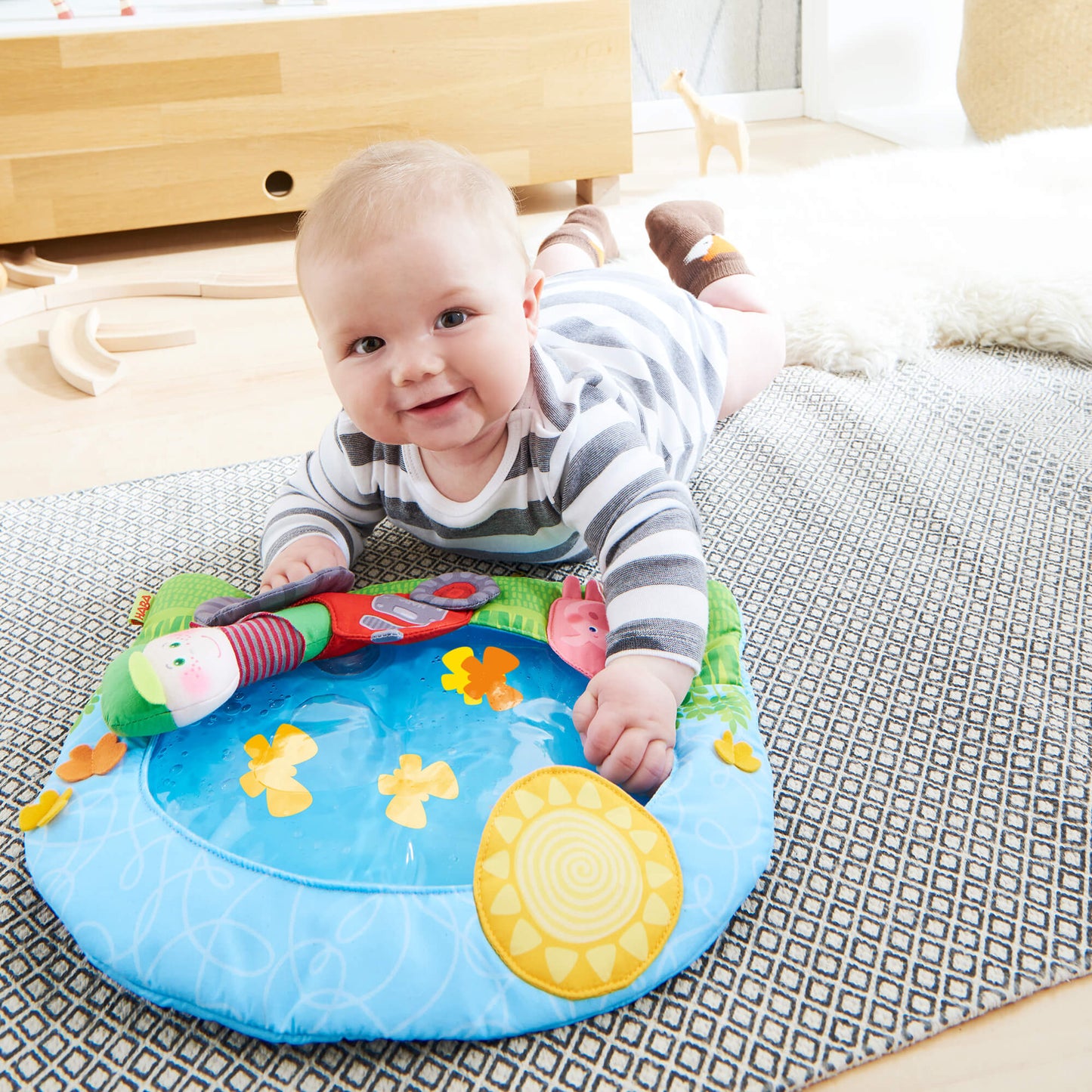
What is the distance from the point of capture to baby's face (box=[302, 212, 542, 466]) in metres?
0.66

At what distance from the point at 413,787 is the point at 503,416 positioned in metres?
0.28

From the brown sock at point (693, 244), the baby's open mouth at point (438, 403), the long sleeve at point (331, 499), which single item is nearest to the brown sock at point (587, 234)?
the brown sock at point (693, 244)

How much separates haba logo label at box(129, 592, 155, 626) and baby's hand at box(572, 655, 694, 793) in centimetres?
39

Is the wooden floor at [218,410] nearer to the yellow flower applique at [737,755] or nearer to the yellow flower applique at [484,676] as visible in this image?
the yellow flower applique at [737,755]

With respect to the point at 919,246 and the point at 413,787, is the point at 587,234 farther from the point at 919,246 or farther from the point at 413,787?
the point at 413,787

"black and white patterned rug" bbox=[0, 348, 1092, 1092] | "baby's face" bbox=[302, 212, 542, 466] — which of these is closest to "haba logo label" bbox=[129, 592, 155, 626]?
"black and white patterned rug" bbox=[0, 348, 1092, 1092]

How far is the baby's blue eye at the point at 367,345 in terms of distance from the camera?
69cm

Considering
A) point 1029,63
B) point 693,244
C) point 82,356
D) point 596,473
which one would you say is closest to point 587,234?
point 693,244

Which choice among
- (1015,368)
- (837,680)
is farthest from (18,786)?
(1015,368)

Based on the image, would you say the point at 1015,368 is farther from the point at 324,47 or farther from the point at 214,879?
the point at 324,47

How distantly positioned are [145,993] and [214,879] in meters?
0.06

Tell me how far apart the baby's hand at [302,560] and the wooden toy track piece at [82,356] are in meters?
0.65

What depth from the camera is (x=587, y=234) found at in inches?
50.7

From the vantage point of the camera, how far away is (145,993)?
21.2 inches
